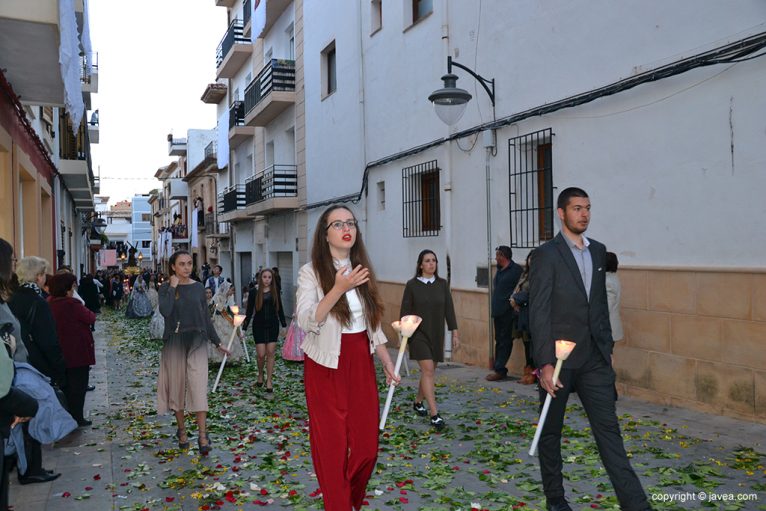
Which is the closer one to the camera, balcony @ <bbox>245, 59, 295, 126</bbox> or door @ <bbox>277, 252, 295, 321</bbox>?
balcony @ <bbox>245, 59, 295, 126</bbox>

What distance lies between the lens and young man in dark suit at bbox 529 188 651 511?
412 centimetres

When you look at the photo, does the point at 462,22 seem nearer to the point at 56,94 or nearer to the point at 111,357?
the point at 56,94

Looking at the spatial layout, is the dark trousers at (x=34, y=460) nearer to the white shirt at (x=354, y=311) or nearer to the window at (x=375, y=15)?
the white shirt at (x=354, y=311)

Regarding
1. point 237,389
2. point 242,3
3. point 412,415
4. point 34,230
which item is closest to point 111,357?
point 34,230

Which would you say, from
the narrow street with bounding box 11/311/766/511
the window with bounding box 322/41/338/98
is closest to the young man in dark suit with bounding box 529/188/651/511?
the narrow street with bounding box 11/311/766/511

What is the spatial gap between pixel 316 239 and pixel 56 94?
8534 mm

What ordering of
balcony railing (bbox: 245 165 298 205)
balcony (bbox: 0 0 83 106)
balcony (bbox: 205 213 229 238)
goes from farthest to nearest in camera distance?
balcony (bbox: 205 213 229 238), balcony railing (bbox: 245 165 298 205), balcony (bbox: 0 0 83 106)

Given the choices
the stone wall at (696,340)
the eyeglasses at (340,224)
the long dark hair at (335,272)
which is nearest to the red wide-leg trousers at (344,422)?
→ the long dark hair at (335,272)

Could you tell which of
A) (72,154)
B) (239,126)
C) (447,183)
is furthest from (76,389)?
(239,126)

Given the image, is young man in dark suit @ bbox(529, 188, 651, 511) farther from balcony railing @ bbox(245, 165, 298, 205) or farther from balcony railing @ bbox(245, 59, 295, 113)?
balcony railing @ bbox(245, 59, 295, 113)

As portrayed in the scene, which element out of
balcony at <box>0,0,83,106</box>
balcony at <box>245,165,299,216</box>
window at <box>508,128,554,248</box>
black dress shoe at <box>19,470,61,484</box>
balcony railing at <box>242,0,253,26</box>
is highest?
balcony railing at <box>242,0,253,26</box>

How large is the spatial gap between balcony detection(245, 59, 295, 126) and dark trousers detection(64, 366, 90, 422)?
1496 centimetres

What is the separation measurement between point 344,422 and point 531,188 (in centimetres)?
677

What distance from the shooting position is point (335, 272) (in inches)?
158
